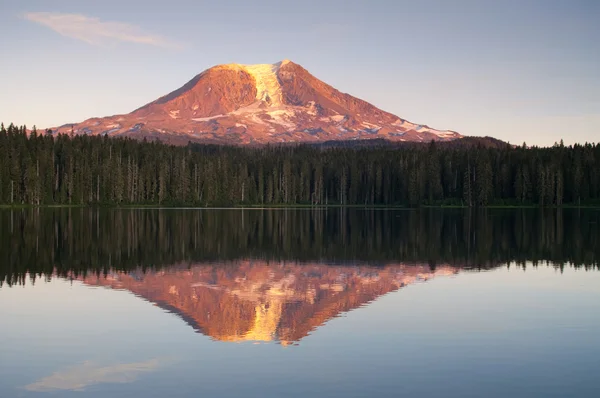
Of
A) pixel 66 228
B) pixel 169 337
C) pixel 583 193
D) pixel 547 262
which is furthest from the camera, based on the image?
pixel 583 193

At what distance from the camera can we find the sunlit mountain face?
24.8 meters

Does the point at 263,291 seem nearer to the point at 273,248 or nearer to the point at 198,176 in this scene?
the point at 273,248

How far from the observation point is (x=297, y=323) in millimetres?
25234

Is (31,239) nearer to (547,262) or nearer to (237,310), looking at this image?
(237,310)

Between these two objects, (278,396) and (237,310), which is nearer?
(278,396)

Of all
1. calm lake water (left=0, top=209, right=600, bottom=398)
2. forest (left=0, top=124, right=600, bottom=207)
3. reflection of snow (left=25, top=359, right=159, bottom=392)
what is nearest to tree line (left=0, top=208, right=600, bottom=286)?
calm lake water (left=0, top=209, right=600, bottom=398)

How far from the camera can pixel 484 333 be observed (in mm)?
23547

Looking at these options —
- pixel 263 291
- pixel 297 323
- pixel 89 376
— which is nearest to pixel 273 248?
pixel 263 291

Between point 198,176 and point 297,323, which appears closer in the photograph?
point 297,323

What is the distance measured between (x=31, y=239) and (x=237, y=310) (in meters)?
36.2

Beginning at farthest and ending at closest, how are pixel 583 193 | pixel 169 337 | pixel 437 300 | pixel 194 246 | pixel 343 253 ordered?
pixel 583 193 < pixel 194 246 < pixel 343 253 < pixel 437 300 < pixel 169 337

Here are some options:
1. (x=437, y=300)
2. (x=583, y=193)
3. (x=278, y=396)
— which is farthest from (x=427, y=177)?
(x=278, y=396)

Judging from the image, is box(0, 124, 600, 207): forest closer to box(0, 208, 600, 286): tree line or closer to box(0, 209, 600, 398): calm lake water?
box(0, 208, 600, 286): tree line

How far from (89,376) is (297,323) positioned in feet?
29.5
